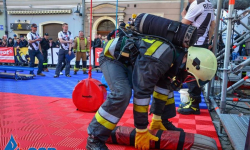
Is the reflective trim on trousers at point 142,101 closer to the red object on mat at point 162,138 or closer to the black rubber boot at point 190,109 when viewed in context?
the red object on mat at point 162,138

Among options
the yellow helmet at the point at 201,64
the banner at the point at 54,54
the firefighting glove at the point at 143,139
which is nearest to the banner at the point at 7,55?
the banner at the point at 54,54

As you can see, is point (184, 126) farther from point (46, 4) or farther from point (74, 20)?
point (46, 4)

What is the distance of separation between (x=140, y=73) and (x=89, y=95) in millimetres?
1524

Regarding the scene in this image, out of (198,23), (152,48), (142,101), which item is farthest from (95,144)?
(198,23)

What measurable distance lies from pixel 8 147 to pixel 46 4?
55.2 ft

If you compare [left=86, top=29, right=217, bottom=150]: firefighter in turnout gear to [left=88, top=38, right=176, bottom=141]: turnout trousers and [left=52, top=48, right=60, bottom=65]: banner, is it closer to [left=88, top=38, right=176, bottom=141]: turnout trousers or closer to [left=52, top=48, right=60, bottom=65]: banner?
[left=88, top=38, right=176, bottom=141]: turnout trousers

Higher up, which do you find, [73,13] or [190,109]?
[73,13]

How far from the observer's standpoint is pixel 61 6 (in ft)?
53.3

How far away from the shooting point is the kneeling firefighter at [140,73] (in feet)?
5.77

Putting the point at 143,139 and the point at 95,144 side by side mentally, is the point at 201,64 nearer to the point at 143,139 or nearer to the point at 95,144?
the point at 143,139

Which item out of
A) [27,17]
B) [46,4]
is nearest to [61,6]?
[46,4]

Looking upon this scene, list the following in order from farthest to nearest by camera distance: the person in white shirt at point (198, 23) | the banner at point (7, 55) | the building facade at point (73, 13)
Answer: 1. the building facade at point (73, 13)
2. the banner at point (7, 55)
3. the person in white shirt at point (198, 23)

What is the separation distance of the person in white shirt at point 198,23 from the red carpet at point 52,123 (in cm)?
19

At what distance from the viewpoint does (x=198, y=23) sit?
3.01 meters
